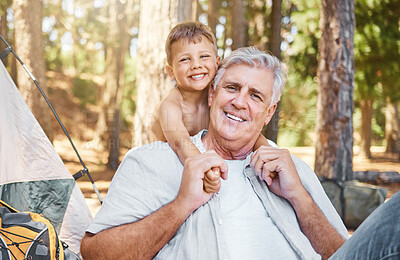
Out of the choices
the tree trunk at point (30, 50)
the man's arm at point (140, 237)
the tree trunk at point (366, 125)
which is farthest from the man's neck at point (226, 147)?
the tree trunk at point (366, 125)

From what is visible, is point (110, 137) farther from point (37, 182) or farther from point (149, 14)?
point (37, 182)

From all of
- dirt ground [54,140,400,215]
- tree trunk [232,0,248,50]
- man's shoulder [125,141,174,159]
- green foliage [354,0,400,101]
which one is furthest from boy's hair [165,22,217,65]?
green foliage [354,0,400,101]

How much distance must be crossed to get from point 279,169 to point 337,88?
4211 mm

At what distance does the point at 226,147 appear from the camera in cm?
195

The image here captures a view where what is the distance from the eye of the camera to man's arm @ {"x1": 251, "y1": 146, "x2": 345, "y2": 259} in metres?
1.67

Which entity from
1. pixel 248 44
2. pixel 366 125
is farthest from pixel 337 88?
pixel 366 125

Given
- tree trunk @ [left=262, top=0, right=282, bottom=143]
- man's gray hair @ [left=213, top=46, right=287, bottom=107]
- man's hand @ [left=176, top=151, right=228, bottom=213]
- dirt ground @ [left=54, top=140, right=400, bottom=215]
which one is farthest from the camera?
dirt ground @ [left=54, top=140, right=400, bottom=215]

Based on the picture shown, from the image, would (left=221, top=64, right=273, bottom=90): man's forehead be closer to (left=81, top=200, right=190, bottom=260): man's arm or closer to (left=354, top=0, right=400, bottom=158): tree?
(left=81, top=200, right=190, bottom=260): man's arm

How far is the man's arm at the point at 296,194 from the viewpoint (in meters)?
1.67

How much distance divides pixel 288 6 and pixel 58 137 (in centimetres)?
1008

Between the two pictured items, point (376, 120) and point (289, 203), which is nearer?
point (289, 203)

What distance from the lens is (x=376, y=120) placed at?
18.4 metres

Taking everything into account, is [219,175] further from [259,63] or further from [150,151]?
[259,63]

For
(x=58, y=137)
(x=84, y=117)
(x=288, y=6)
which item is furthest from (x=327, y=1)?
(x=84, y=117)
